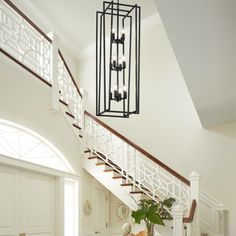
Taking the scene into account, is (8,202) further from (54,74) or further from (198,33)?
(198,33)

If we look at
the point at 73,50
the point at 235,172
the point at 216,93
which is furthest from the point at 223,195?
the point at 73,50

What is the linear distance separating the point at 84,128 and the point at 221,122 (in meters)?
3.17

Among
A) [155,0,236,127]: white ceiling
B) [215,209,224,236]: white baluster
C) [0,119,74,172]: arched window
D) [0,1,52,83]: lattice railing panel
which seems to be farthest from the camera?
[215,209,224,236]: white baluster

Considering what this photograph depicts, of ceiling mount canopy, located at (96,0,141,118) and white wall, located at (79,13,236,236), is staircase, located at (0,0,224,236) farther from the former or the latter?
white wall, located at (79,13,236,236)

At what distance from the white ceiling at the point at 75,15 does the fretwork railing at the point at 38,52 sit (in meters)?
1.77

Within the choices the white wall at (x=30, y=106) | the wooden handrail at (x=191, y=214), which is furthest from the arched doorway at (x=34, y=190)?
the wooden handrail at (x=191, y=214)

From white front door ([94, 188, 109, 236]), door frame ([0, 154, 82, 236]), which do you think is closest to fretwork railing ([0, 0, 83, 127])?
door frame ([0, 154, 82, 236])

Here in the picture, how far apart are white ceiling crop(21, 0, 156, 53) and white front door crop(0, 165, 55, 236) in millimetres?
A: 4326

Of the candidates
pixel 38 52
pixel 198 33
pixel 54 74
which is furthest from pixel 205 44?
pixel 54 74

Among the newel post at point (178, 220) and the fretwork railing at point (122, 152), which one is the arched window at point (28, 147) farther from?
the newel post at point (178, 220)

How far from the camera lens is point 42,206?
6902mm

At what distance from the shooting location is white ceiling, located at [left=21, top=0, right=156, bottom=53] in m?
9.30

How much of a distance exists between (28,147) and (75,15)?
4.25 m

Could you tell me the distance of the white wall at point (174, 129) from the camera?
29.7ft
